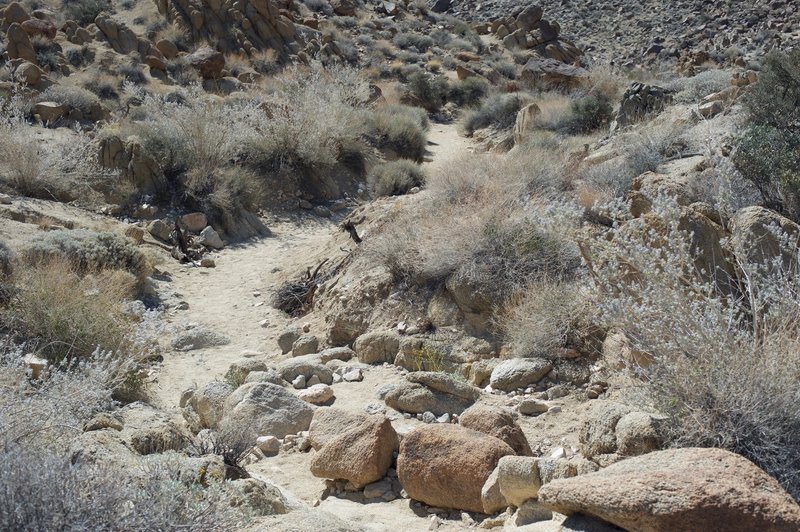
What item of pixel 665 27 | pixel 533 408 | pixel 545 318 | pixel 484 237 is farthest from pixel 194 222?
pixel 665 27

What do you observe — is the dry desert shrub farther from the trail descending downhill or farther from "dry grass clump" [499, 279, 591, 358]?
the trail descending downhill

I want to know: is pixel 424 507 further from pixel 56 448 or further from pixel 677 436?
pixel 56 448

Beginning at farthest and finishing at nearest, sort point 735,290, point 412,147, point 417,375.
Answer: point 412,147 → point 417,375 → point 735,290

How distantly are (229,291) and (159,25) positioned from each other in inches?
764

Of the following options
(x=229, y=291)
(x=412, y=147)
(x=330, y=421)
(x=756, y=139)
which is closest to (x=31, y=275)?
(x=229, y=291)

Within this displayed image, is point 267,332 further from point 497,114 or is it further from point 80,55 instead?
point 80,55

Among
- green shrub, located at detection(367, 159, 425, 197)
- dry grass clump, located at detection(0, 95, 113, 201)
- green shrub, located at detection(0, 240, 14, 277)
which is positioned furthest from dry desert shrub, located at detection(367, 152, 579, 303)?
dry grass clump, located at detection(0, 95, 113, 201)

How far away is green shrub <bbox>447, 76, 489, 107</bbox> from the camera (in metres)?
24.6

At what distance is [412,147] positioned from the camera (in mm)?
17094

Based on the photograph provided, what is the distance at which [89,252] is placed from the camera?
9305 mm

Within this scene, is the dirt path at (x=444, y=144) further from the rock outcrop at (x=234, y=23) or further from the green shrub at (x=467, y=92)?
the rock outcrop at (x=234, y=23)

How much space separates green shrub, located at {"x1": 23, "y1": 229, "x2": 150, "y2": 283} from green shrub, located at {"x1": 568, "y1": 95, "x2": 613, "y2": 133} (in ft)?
28.9

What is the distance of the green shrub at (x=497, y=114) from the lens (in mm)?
19438

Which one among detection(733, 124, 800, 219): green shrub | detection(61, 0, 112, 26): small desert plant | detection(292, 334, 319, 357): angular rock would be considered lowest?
detection(292, 334, 319, 357): angular rock
